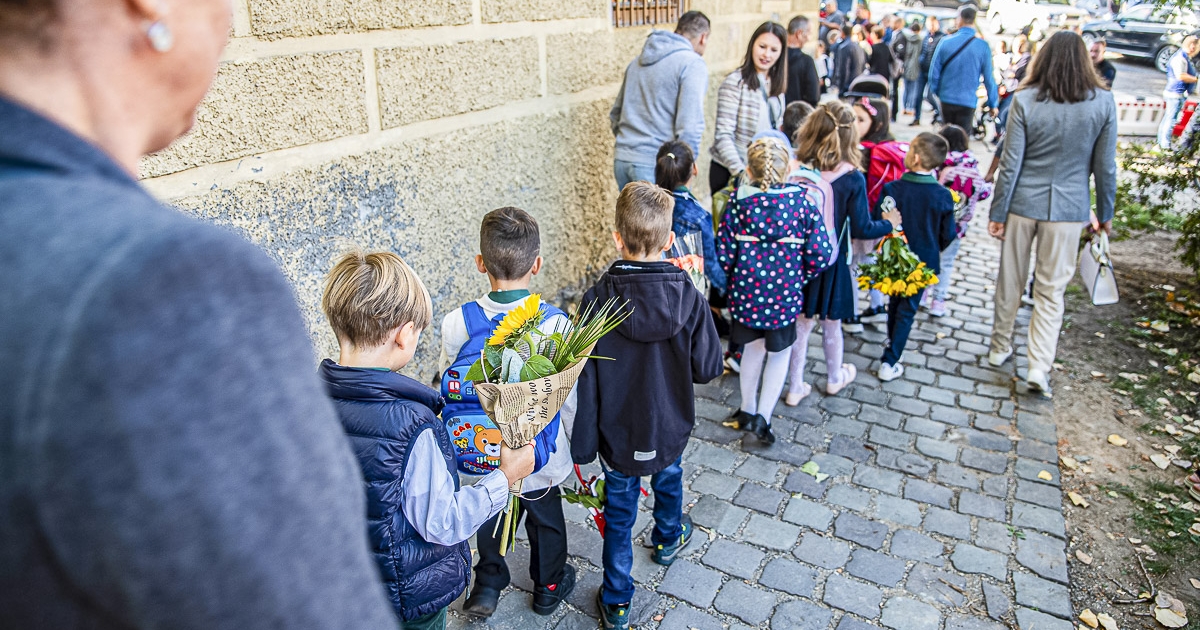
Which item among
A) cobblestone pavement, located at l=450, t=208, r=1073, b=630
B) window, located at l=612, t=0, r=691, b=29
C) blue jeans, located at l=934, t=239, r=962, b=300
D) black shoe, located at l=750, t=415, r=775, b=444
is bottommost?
cobblestone pavement, located at l=450, t=208, r=1073, b=630

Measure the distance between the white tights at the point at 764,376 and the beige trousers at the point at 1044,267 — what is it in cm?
182

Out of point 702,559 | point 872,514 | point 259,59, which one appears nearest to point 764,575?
point 702,559

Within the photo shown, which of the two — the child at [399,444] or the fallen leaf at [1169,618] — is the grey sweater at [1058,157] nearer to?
the fallen leaf at [1169,618]

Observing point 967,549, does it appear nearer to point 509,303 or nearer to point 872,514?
point 872,514

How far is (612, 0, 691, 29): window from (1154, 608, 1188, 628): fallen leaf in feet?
15.0

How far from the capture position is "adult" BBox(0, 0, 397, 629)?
596 millimetres

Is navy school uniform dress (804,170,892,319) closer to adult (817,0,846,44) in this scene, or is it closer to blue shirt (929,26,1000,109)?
blue shirt (929,26,1000,109)

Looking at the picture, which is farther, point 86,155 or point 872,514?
point 872,514

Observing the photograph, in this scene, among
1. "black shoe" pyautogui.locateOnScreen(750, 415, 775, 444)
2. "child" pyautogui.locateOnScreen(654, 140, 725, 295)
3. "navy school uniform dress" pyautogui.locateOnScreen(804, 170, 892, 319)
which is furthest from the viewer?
"navy school uniform dress" pyautogui.locateOnScreen(804, 170, 892, 319)

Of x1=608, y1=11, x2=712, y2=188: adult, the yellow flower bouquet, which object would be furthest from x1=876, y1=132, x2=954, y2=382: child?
x1=608, y1=11, x2=712, y2=188: adult

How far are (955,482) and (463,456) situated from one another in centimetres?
270

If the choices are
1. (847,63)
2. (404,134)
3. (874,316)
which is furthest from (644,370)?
(847,63)

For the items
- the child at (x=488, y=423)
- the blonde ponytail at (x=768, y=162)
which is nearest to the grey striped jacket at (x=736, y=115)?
the blonde ponytail at (x=768, y=162)

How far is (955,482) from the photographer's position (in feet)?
13.6
